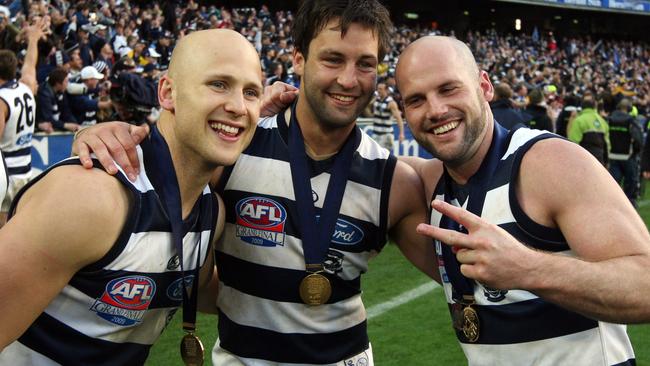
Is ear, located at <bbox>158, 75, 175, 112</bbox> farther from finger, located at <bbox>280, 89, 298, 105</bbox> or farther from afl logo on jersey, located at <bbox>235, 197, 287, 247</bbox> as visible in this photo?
finger, located at <bbox>280, 89, 298, 105</bbox>

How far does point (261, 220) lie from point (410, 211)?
61cm

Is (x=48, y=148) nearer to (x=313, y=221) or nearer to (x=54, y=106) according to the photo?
(x=54, y=106)

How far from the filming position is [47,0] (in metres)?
15.7

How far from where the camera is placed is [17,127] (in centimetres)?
701

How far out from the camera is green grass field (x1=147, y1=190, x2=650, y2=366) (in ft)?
17.3

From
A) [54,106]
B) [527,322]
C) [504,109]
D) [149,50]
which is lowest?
[149,50]

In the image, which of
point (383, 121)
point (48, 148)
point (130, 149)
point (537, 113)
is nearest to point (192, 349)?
point (130, 149)

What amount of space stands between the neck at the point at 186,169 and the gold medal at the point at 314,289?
1.88 ft

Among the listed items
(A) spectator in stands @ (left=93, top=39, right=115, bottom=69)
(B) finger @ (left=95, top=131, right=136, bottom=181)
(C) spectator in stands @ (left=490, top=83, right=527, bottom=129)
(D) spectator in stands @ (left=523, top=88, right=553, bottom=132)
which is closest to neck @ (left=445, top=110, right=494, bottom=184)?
(B) finger @ (left=95, top=131, right=136, bottom=181)

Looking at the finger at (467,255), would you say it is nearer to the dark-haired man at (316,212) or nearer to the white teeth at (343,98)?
the dark-haired man at (316,212)

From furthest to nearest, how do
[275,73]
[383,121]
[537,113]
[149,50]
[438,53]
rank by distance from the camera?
[149,50] → [275,73] → [383,121] → [537,113] → [438,53]

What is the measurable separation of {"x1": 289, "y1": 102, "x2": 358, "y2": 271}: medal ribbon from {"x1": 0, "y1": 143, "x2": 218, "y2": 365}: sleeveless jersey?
60 cm

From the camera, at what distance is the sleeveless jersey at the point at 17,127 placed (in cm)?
684

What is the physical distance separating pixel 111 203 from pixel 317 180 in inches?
39.1
